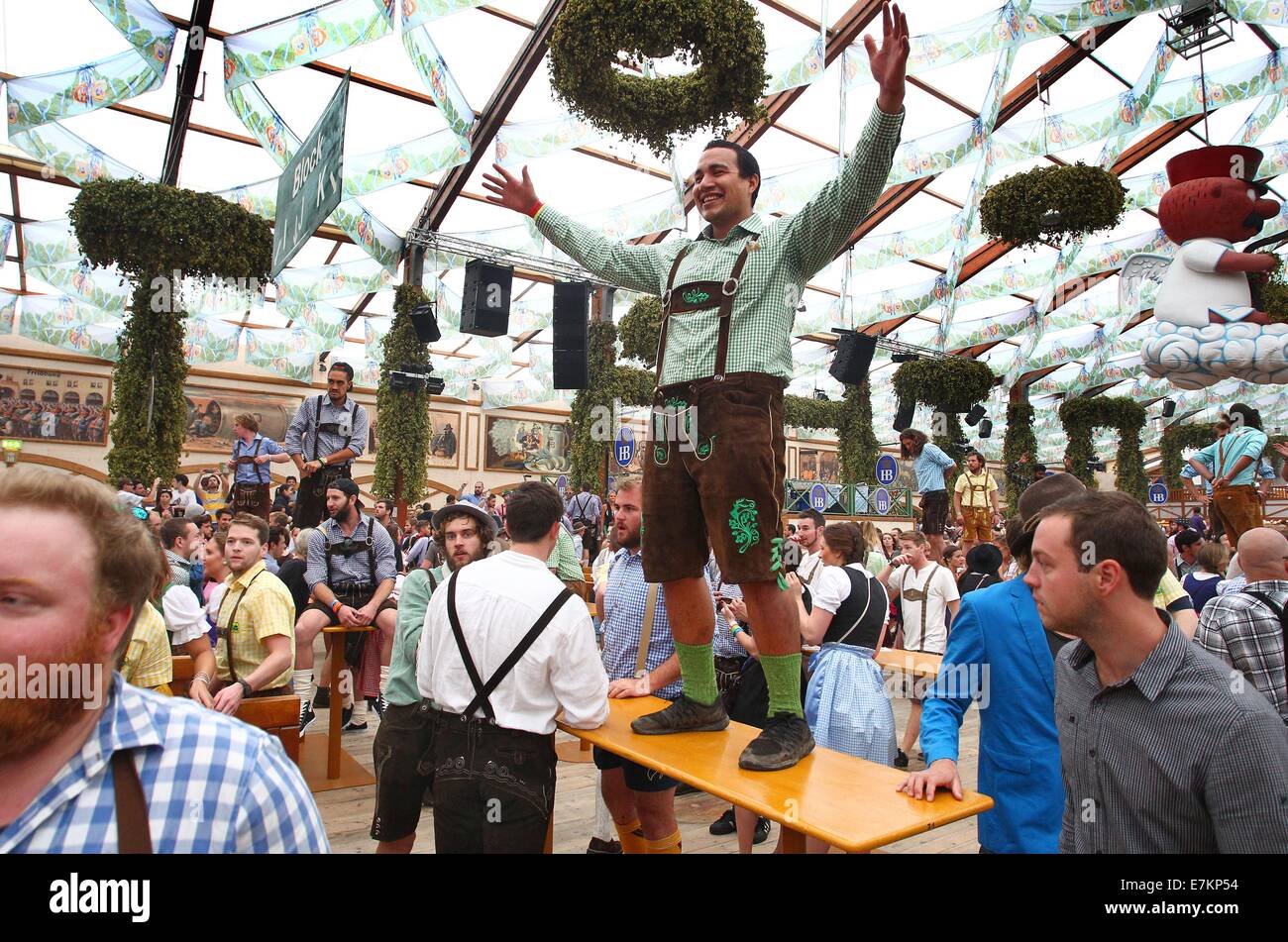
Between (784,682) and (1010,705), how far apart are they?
57 cm

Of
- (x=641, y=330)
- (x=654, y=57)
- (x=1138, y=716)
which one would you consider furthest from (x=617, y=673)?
(x=641, y=330)

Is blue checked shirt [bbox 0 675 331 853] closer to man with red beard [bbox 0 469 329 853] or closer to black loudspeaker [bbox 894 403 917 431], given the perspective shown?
man with red beard [bbox 0 469 329 853]

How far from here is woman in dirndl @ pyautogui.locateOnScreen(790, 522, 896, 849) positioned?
3.19 m

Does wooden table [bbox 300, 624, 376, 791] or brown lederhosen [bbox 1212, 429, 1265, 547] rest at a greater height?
brown lederhosen [bbox 1212, 429, 1265, 547]

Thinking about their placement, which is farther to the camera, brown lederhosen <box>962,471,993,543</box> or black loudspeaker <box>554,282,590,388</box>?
brown lederhosen <box>962,471,993,543</box>

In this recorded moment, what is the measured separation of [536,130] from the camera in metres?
10.1

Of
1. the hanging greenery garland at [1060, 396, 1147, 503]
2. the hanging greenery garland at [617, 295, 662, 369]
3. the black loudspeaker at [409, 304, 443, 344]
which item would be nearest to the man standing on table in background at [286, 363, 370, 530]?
the black loudspeaker at [409, 304, 443, 344]

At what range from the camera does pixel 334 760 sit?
4.41 meters

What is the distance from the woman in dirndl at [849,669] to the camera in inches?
125

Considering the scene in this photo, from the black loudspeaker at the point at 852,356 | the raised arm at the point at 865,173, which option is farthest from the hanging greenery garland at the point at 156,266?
the black loudspeaker at the point at 852,356

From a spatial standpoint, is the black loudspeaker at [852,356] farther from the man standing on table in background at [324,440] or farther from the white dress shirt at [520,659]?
the white dress shirt at [520,659]

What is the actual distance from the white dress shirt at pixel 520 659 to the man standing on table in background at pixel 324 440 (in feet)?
11.3

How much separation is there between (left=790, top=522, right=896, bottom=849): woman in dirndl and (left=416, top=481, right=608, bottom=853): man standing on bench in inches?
47.0

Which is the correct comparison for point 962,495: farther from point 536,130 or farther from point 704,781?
point 704,781
